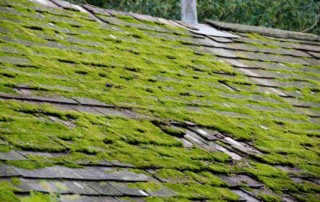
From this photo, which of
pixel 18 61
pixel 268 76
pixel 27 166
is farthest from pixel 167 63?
pixel 27 166

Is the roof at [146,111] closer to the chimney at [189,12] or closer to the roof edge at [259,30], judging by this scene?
the roof edge at [259,30]

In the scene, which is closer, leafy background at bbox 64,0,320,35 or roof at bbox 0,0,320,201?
roof at bbox 0,0,320,201

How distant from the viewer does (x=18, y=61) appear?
4.95 meters

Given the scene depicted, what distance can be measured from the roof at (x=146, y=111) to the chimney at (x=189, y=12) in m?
0.86

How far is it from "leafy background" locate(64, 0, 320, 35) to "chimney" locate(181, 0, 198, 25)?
685 cm

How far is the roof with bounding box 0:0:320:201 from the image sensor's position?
153 inches

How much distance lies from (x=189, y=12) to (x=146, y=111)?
351 centimetres

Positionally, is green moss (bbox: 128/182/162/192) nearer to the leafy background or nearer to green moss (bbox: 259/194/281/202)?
green moss (bbox: 259/194/281/202)

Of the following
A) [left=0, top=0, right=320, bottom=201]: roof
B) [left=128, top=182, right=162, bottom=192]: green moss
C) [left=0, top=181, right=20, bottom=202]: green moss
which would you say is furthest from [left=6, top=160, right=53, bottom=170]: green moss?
[left=128, top=182, right=162, bottom=192]: green moss

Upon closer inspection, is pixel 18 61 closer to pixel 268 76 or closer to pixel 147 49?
pixel 147 49

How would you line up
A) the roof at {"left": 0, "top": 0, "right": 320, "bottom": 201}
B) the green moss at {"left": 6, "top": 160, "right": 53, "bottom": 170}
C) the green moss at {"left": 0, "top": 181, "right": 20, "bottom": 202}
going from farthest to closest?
the roof at {"left": 0, "top": 0, "right": 320, "bottom": 201}
the green moss at {"left": 6, "top": 160, "right": 53, "bottom": 170}
the green moss at {"left": 0, "top": 181, "right": 20, "bottom": 202}

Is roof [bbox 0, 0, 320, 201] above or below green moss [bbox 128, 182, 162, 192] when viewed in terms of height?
above

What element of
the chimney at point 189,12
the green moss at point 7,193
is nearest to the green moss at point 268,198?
the green moss at point 7,193

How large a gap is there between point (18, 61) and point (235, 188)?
61.6 inches
